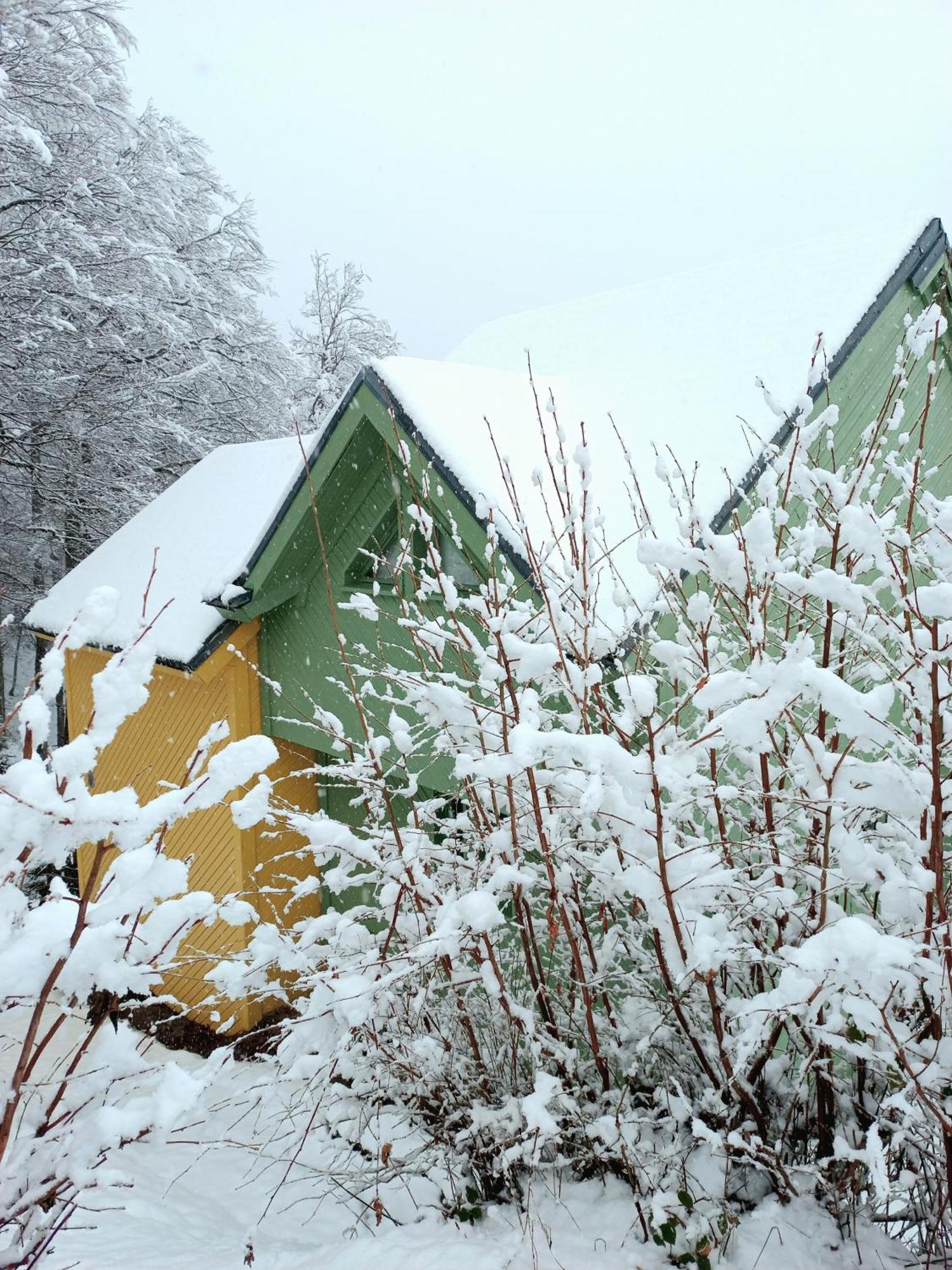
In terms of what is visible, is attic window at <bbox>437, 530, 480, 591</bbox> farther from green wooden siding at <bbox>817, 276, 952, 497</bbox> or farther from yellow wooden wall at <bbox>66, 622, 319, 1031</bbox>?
green wooden siding at <bbox>817, 276, 952, 497</bbox>

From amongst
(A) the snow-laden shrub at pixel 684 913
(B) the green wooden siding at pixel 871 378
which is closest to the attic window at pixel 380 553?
(A) the snow-laden shrub at pixel 684 913

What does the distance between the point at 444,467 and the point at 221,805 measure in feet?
12.8

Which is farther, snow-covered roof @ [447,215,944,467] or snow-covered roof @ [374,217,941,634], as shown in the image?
snow-covered roof @ [447,215,944,467]

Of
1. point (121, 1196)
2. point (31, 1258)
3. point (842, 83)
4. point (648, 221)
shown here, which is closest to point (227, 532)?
point (121, 1196)

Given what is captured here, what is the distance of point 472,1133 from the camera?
266 centimetres

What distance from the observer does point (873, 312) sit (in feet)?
18.8

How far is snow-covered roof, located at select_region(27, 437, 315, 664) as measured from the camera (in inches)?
254

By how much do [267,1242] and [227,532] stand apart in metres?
6.17

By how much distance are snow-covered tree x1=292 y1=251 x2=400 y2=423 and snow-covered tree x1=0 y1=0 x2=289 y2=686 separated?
5.59 m

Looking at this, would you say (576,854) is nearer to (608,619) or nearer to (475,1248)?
(475,1248)

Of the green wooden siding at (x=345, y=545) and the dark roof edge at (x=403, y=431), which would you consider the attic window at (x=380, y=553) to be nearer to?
the green wooden siding at (x=345, y=545)

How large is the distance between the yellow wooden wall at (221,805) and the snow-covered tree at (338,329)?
13.6 metres

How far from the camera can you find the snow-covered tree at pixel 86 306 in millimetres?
10414

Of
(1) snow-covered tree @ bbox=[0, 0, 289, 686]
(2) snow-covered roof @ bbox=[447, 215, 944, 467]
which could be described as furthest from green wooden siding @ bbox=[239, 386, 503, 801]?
(1) snow-covered tree @ bbox=[0, 0, 289, 686]
